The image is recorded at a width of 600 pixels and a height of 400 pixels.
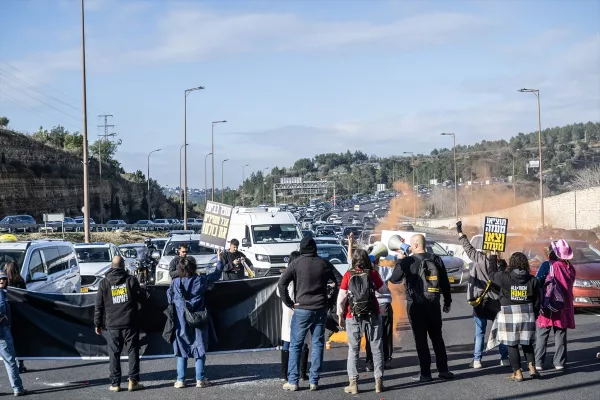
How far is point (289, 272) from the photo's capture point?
31.2 ft

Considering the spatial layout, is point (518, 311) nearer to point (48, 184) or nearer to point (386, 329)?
point (386, 329)

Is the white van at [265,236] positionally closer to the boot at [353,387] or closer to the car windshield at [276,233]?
the car windshield at [276,233]

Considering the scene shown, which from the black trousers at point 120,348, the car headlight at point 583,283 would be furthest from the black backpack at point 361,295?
the car headlight at point 583,283

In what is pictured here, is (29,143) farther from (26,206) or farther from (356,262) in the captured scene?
(356,262)

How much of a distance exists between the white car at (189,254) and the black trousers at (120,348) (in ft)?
38.5

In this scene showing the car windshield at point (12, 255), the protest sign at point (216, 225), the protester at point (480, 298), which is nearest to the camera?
the protester at point (480, 298)

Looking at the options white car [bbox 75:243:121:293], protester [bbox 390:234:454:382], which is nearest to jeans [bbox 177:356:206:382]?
protester [bbox 390:234:454:382]

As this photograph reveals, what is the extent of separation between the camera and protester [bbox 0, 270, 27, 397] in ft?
31.2

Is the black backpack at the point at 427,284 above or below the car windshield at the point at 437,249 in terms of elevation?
above

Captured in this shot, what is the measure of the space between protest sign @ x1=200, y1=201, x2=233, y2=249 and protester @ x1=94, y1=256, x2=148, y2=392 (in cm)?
774

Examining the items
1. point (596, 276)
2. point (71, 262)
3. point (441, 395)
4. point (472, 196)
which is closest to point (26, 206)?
point (472, 196)

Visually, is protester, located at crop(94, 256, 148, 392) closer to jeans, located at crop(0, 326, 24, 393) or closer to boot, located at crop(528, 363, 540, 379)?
jeans, located at crop(0, 326, 24, 393)

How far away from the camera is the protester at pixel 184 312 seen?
9781 mm

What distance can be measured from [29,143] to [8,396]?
7535 cm
